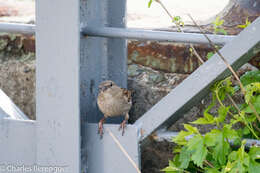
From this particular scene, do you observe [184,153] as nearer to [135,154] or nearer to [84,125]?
[135,154]

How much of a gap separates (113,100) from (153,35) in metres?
0.79

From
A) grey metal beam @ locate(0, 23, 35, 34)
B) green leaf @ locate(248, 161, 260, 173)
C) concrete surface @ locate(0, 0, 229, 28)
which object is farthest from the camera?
concrete surface @ locate(0, 0, 229, 28)

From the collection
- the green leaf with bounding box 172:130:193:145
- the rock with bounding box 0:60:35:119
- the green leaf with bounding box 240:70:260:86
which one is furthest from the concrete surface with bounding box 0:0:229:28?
the green leaf with bounding box 172:130:193:145

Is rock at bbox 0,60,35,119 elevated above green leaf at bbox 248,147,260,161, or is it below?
above

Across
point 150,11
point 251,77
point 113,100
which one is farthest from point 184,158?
point 150,11

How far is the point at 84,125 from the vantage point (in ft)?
7.84

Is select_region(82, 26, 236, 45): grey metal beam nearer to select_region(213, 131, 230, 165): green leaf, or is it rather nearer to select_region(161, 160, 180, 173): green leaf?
select_region(213, 131, 230, 165): green leaf

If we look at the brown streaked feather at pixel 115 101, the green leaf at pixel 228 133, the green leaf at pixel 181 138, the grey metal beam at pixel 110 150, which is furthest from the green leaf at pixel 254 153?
the brown streaked feather at pixel 115 101

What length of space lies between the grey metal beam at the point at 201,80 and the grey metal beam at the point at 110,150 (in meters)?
0.09

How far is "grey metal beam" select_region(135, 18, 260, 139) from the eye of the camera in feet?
6.53

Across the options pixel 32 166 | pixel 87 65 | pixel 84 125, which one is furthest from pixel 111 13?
pixel 32 166

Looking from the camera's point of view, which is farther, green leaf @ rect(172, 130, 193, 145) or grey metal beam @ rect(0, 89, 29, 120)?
grey metal beam @ rect(0, 89, 29, 120)

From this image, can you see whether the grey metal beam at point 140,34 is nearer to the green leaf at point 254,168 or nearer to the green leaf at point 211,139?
the green leaf at point 211,139

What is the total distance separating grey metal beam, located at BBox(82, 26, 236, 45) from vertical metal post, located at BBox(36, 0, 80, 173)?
11 cm
